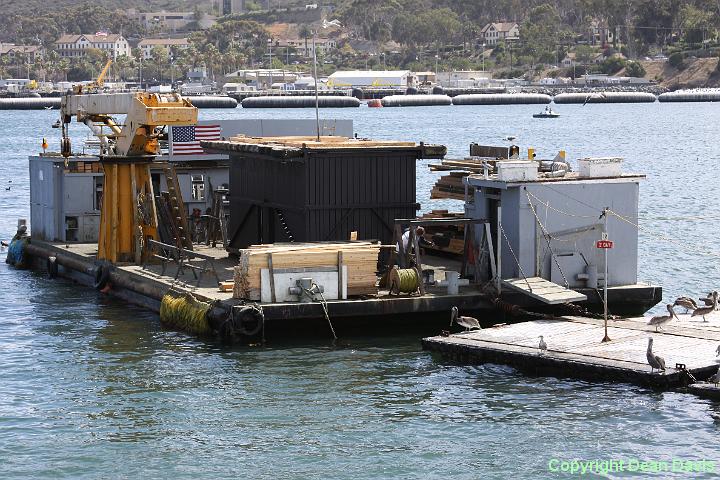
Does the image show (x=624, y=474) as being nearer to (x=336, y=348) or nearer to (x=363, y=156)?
(x=336, y=348)

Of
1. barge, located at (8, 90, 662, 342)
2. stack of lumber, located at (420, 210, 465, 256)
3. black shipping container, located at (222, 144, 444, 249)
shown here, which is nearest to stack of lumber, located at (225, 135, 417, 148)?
barge, located at (8, 90, 662, 342)

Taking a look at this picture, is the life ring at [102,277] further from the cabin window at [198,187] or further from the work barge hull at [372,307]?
the cabin window at [198,187]

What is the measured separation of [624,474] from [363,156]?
12.4m

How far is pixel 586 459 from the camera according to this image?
2202cm

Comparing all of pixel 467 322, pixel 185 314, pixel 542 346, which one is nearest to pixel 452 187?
pixel 467 322

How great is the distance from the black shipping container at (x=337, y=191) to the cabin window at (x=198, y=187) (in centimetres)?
663

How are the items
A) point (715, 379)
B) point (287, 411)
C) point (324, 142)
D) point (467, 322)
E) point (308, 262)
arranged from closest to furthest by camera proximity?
1. point (715, 379)
2. point (287, 411)
3. point (467, 322)
4. point (308, 262)
5. point (324, 142)

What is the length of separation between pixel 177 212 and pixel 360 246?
819cm

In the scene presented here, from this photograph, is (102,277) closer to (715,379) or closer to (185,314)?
(185,314)

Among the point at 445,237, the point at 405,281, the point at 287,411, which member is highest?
the point at 445,237

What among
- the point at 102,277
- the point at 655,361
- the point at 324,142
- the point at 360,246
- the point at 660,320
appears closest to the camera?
the point at 655,361

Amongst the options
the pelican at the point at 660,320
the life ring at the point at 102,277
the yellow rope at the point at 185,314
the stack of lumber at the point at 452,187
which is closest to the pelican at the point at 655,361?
the pelican at the point at 660,320

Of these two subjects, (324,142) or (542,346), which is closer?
(542,346)

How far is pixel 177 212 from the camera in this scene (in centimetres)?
3619
